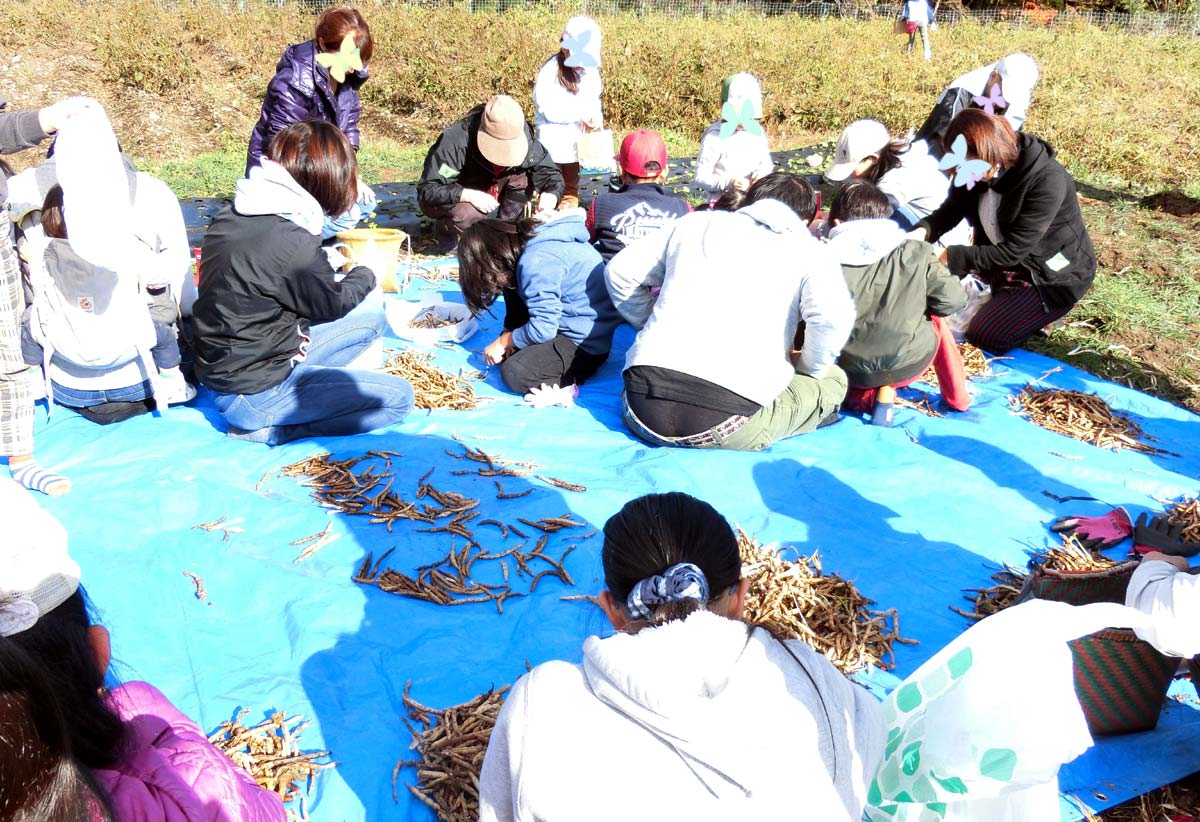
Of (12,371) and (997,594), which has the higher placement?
(12,371)

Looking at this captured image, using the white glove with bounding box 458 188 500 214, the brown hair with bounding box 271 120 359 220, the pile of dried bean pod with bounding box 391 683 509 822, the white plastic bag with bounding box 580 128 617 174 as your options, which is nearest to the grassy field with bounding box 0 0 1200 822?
the white plastic bag with bounding box 580 128 617 174

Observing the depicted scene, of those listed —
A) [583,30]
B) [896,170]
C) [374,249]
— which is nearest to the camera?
[374,249]

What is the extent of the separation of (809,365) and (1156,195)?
6382 millimetres

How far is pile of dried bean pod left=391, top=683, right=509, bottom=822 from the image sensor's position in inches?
86.6

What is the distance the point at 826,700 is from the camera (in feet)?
5.04

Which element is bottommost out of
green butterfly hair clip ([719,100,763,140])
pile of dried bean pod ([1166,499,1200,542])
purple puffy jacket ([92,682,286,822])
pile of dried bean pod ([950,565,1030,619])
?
pile of dried bean pod ([950,565,1030,619])

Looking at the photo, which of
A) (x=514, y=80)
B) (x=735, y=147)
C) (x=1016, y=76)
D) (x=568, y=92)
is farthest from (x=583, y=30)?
(x=514, y=80)

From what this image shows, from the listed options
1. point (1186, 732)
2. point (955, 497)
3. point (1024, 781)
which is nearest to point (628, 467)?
point (955, 497)

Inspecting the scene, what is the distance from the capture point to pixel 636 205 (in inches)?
202

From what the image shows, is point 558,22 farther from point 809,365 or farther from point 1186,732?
point 1186,732

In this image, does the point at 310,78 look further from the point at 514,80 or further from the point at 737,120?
the point at 514,80

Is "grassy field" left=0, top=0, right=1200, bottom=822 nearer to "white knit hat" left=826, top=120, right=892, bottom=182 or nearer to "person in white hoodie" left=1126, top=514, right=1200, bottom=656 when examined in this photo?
"white knit hat" left=826, top=120, right=892, bottom=182

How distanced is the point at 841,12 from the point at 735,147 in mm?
22098

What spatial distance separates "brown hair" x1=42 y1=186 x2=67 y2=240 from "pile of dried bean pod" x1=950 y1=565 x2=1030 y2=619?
12.9 ft
